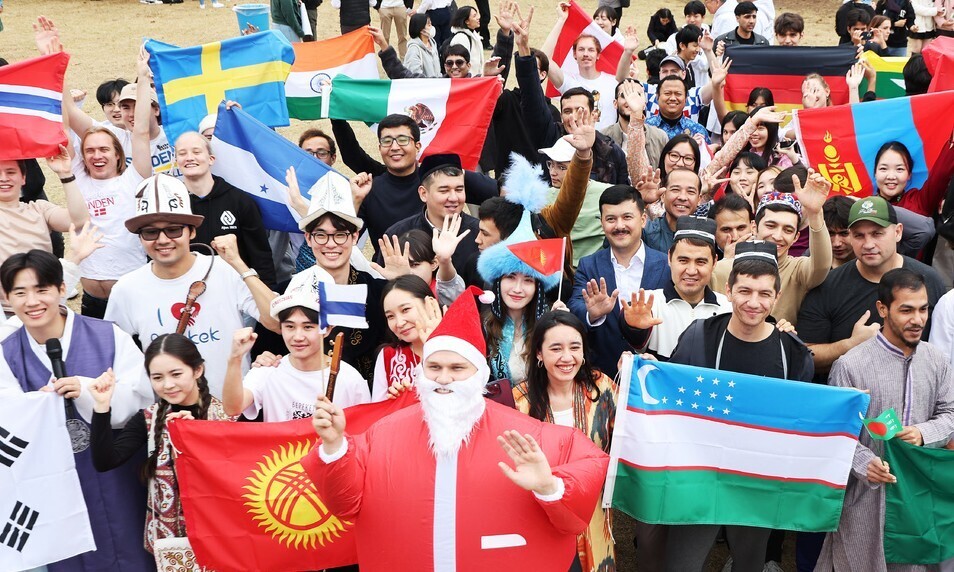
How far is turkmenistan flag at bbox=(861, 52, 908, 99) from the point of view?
10.3 meters

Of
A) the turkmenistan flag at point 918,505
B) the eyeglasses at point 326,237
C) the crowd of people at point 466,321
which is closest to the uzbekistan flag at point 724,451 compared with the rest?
the crowd of people at point 466,321

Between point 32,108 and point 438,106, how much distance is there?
3.15 metres

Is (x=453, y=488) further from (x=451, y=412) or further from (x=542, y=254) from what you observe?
(x=542, y=254)

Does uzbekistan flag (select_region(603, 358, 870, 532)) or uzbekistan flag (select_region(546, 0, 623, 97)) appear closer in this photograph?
uzbekistan flag (select_region(603, 358, 870, 532))

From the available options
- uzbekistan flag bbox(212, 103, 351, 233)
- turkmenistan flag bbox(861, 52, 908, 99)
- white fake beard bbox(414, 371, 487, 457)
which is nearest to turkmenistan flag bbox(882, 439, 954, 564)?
white fake beard bbox(414, 371, 487, 457)

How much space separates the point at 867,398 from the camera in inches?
191

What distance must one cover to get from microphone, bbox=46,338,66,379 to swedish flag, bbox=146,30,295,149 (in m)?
3.41

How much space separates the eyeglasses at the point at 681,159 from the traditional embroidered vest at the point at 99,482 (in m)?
4.39

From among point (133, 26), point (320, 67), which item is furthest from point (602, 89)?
point (133, 26)

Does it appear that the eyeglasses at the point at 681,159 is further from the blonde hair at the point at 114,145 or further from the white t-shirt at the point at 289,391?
the blonde hair at the point at 114,145

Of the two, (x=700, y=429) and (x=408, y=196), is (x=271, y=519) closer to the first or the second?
(x=700, y=429)

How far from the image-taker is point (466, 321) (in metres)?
4.32

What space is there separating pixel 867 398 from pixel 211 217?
4.18 m

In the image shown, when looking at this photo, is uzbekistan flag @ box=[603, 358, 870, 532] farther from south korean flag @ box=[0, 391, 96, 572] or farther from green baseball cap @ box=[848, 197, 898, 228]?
south korean flag @ box=[0, 391, 96, 572]
